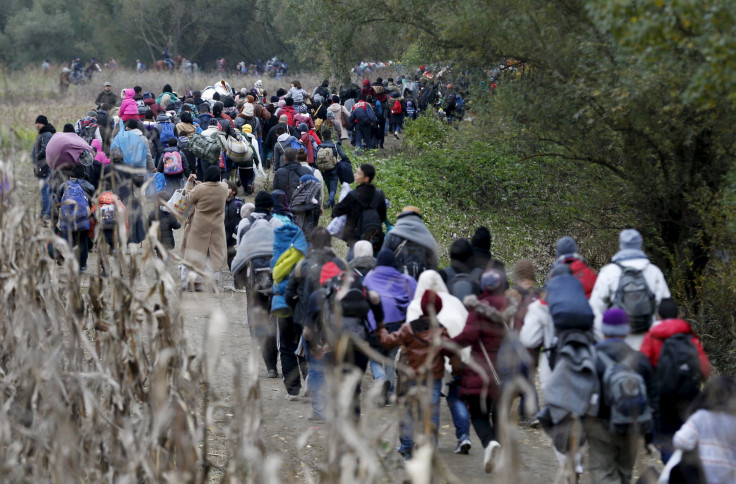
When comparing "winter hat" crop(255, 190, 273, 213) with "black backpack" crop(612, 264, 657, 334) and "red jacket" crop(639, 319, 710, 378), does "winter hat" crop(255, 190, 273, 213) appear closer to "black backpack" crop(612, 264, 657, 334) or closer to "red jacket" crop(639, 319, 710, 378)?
"black backpack" crop(612, 264, 657, 334)

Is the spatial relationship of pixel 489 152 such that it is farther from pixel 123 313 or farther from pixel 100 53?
pixel 100 53

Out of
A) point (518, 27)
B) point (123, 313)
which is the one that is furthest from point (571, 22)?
point (123, 313)

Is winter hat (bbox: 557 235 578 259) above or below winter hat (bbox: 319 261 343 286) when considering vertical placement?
above

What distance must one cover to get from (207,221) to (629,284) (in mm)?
6199

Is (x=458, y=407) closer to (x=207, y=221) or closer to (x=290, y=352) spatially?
(x=290, y=352)

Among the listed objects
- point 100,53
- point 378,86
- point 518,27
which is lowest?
point 518,27

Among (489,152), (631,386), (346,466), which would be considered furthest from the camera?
(489,152)

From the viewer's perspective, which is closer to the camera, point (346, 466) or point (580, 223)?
point (346, 466)

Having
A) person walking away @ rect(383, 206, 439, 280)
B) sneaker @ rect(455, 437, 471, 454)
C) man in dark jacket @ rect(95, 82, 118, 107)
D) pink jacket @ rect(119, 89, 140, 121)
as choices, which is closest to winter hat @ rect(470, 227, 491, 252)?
person walking away @ rect(383, 206, 439, 280)

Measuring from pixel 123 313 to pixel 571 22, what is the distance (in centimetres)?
932

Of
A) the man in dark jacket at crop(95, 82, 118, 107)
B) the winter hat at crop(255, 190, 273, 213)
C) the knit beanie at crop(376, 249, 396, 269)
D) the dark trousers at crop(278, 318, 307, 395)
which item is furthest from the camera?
the man in dark jacket at crop(95, 82, 118, 107)

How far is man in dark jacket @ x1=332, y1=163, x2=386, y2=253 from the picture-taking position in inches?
414

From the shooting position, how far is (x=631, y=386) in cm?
587

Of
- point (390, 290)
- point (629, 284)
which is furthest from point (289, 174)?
point (629, 284)
